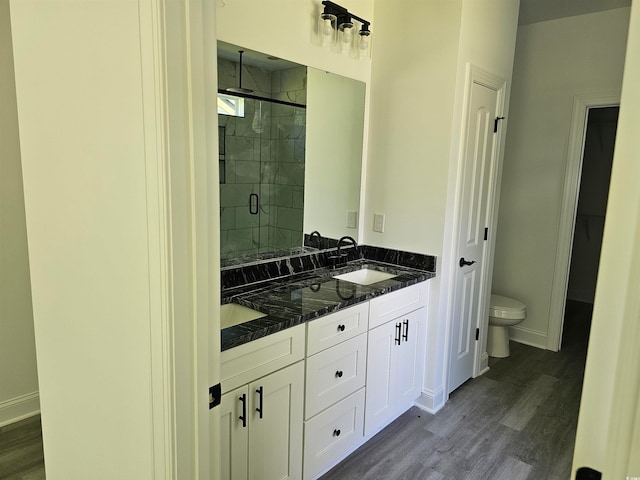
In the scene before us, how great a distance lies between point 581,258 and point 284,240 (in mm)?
4265

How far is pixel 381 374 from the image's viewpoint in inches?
96.6

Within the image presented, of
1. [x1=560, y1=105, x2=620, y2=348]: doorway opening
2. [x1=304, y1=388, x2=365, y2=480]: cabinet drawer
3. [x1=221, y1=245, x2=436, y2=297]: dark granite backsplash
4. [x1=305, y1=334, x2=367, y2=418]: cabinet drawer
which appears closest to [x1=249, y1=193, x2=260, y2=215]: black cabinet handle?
[x1=221, y1=245, x2=436, y2=297]: dark granite backsplash

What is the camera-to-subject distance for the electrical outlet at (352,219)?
2951 mm

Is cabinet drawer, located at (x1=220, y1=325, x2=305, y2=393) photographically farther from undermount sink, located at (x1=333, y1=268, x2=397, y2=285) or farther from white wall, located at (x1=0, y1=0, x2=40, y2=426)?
white wall, located at (x1=0, y1=0, x2=40, y2=426)

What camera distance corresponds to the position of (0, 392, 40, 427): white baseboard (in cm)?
250

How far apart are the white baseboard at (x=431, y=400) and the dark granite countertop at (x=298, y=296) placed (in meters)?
0.75

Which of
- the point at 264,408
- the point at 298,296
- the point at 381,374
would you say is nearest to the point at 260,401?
the point at 264,408

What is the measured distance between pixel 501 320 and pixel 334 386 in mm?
1956

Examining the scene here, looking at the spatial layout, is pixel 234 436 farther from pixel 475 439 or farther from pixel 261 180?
pixel 475 439

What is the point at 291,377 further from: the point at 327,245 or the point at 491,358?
the point at 491,358

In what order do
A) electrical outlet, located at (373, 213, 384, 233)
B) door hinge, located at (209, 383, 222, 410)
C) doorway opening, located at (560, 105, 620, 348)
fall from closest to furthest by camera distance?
door hinge, located at (209, 383, 222, 410) < electrical outlet, located at (373, 213, 384, 233) < doorway opening, located at (560, 105, 620, 348)

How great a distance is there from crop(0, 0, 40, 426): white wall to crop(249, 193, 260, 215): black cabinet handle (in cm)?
128

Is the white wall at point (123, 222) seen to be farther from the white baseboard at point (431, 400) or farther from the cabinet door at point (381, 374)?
the white baseboard at point (431, 400)

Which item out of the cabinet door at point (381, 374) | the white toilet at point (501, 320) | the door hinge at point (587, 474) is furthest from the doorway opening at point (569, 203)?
the door hinge at point (587, 474)
